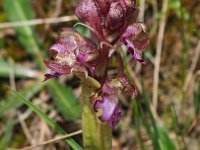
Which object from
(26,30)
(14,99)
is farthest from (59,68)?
(26,30)

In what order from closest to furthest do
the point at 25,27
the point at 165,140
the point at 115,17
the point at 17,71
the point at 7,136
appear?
the point at 115,17
the point at 165,140
the point at 7,136
the point at 17,71
the point at 25,27

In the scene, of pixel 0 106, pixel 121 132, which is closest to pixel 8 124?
pixel 0 106

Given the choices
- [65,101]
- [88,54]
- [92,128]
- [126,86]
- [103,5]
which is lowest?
[65,101]

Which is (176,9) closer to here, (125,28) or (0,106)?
(0,106)

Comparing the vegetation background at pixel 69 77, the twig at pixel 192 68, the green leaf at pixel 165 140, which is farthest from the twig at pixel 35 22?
the green leaf at pixel 165 140

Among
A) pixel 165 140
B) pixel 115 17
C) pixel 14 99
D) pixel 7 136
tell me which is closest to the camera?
pixel 115 17

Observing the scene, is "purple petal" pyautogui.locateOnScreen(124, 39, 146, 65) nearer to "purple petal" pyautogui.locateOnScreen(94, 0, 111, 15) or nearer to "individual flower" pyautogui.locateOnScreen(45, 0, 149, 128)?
"individual flower" pyautogui.locateOnScreen(45, 0, 149, 128)

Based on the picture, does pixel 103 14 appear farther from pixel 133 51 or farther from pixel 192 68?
pixel 192 68
